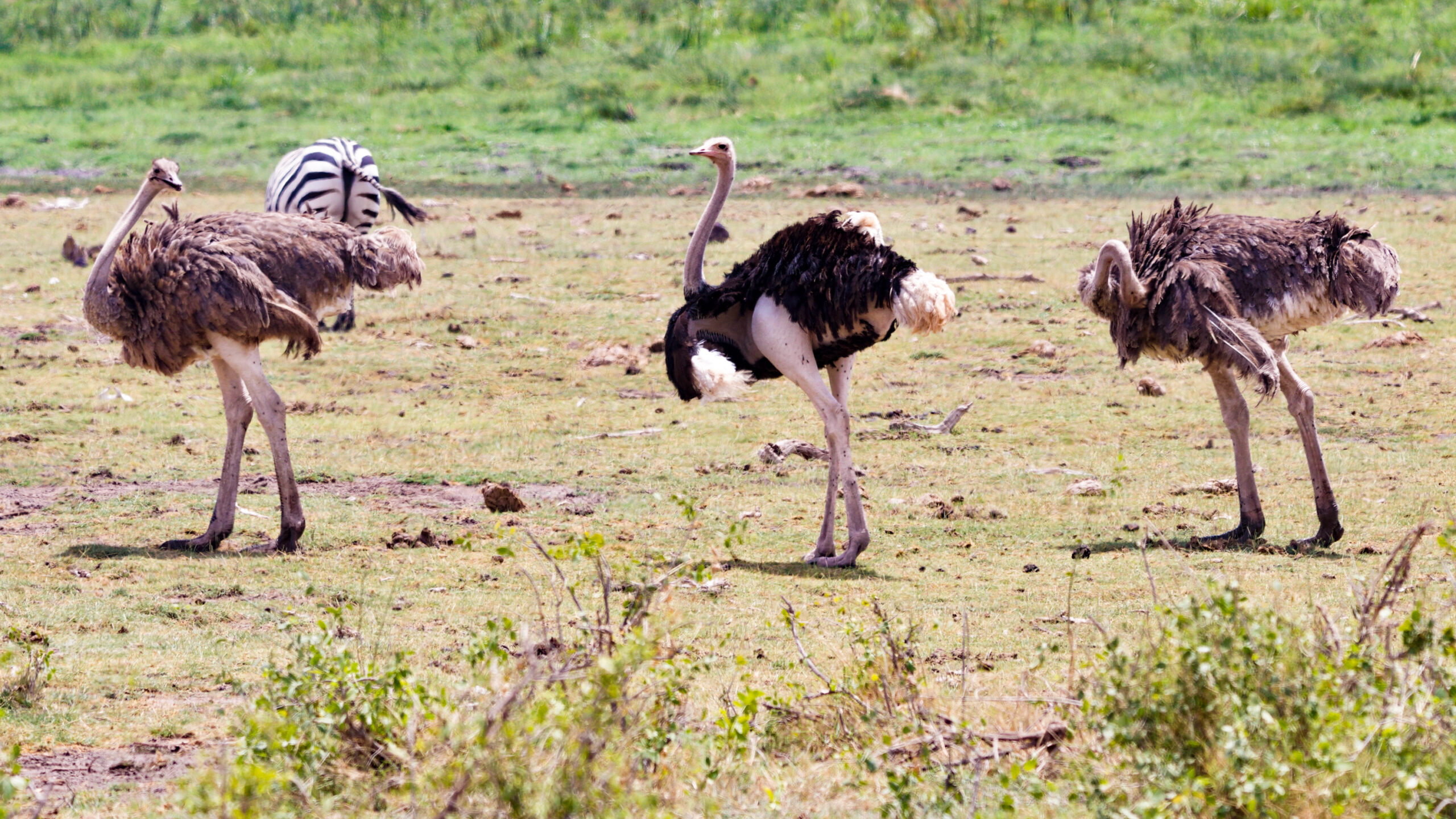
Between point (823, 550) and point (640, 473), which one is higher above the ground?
point (823, 550)

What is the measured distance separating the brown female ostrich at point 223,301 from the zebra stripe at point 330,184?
208 inches

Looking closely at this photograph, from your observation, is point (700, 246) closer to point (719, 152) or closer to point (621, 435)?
point (719, 152)

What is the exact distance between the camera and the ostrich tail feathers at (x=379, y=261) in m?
7.72

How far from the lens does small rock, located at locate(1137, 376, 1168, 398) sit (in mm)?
10312

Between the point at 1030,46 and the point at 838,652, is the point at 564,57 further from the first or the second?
the point at 838,652

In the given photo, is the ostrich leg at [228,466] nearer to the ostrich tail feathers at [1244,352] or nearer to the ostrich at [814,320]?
the ostrich at [814,320]

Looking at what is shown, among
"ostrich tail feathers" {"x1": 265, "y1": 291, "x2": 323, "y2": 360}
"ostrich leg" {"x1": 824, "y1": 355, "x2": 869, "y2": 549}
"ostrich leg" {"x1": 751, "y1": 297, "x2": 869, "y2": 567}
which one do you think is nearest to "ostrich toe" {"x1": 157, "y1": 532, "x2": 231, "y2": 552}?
"ostrich tail feathers" {"x1": 265, "y1": 291, "x2": 323, "y2": 360}

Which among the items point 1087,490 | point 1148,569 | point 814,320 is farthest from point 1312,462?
point 1148,569

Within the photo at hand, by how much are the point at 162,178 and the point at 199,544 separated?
1.67m

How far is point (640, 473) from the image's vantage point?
888 centimetres

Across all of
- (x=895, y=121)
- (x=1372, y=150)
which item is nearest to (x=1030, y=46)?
(x=895, y=121)

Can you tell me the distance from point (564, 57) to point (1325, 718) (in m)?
20.5

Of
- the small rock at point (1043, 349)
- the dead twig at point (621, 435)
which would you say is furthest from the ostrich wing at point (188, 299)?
the small rock at point (1043, 349)

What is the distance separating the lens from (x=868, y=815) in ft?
13.1
